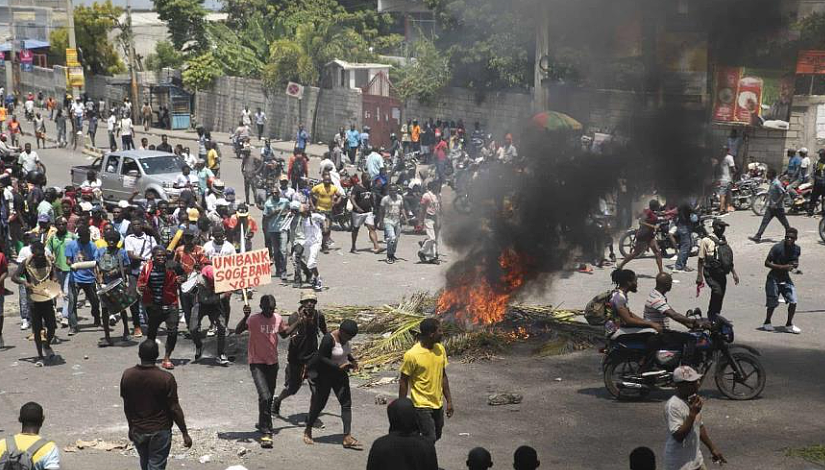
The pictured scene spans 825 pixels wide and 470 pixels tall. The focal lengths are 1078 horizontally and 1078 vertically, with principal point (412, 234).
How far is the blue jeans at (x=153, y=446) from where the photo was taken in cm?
768

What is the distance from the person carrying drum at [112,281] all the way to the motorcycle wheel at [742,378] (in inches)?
286

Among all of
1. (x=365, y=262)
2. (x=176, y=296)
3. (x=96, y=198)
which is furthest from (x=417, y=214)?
(x=176, y=296)

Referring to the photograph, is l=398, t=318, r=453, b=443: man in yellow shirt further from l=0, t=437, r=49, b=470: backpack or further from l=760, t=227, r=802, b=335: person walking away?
l=760, t=227, r=802, b=335: person walking away

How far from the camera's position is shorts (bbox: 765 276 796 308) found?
45.1 feet

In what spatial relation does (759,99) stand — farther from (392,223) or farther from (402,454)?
(402,454)

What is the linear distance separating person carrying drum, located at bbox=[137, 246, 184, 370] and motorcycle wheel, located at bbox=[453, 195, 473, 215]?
9802 mm

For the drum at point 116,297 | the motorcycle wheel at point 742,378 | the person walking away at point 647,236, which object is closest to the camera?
the motorcycle wheel at point 742,378

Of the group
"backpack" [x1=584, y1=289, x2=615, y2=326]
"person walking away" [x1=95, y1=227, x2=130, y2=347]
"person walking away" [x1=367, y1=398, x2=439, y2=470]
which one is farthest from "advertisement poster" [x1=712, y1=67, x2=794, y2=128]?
"person walking away" [x1=367, y1=398, x2=439, y2=470]

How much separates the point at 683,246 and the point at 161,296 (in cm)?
945

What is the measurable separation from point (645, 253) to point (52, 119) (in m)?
35.7

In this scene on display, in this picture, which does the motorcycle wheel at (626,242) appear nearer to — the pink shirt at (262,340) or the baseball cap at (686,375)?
the pink shirt at (262,340)

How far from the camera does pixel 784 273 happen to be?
13773 millimetres

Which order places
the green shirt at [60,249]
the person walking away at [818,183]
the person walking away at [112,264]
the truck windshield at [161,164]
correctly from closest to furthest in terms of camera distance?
1. the person walking away at [112,264]
2. the green shirt at [60,249]
3. the person walking away at [818,183]
4. the truck windshield at [161,164]

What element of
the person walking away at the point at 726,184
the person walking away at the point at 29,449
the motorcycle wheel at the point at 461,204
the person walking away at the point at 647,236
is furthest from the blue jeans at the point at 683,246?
the person walking away at the point at 29,449
